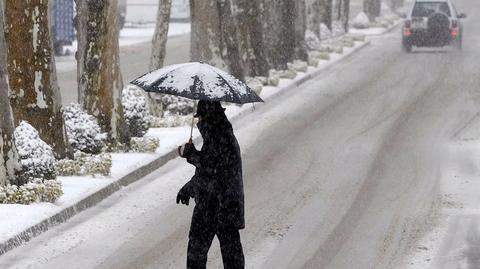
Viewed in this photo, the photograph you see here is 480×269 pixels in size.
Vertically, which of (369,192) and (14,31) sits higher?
(14,31)

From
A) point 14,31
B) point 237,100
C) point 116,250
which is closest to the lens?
point 237,100

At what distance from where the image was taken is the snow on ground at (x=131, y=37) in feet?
148

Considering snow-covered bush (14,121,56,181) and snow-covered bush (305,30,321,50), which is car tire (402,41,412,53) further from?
snow-covered bush (14,121,56,181)

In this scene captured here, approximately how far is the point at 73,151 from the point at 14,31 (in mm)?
2178

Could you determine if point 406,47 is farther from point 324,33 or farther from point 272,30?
point 272,30

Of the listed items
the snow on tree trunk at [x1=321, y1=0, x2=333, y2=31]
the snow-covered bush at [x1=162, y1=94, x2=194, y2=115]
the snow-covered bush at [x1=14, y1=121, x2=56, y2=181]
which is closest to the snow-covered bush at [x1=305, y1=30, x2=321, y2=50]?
the snow on tree trunk at [x1=321, y1=0, x2=333, y2=31]

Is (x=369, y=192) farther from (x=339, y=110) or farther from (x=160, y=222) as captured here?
(x=339, y=110)

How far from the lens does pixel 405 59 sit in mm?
43875

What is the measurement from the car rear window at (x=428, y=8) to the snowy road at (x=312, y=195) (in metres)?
14.8

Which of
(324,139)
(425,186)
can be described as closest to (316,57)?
(324,139)

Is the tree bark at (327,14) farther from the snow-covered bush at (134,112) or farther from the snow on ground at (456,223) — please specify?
the snow-covered bush at (134,112)

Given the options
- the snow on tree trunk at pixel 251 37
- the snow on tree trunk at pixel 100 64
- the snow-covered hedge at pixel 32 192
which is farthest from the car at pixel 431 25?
the snow-covered hedge at pixel 32 192

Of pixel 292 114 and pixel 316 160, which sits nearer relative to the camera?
pixel 316 160

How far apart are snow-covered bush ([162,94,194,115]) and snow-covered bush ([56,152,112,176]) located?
829cm
